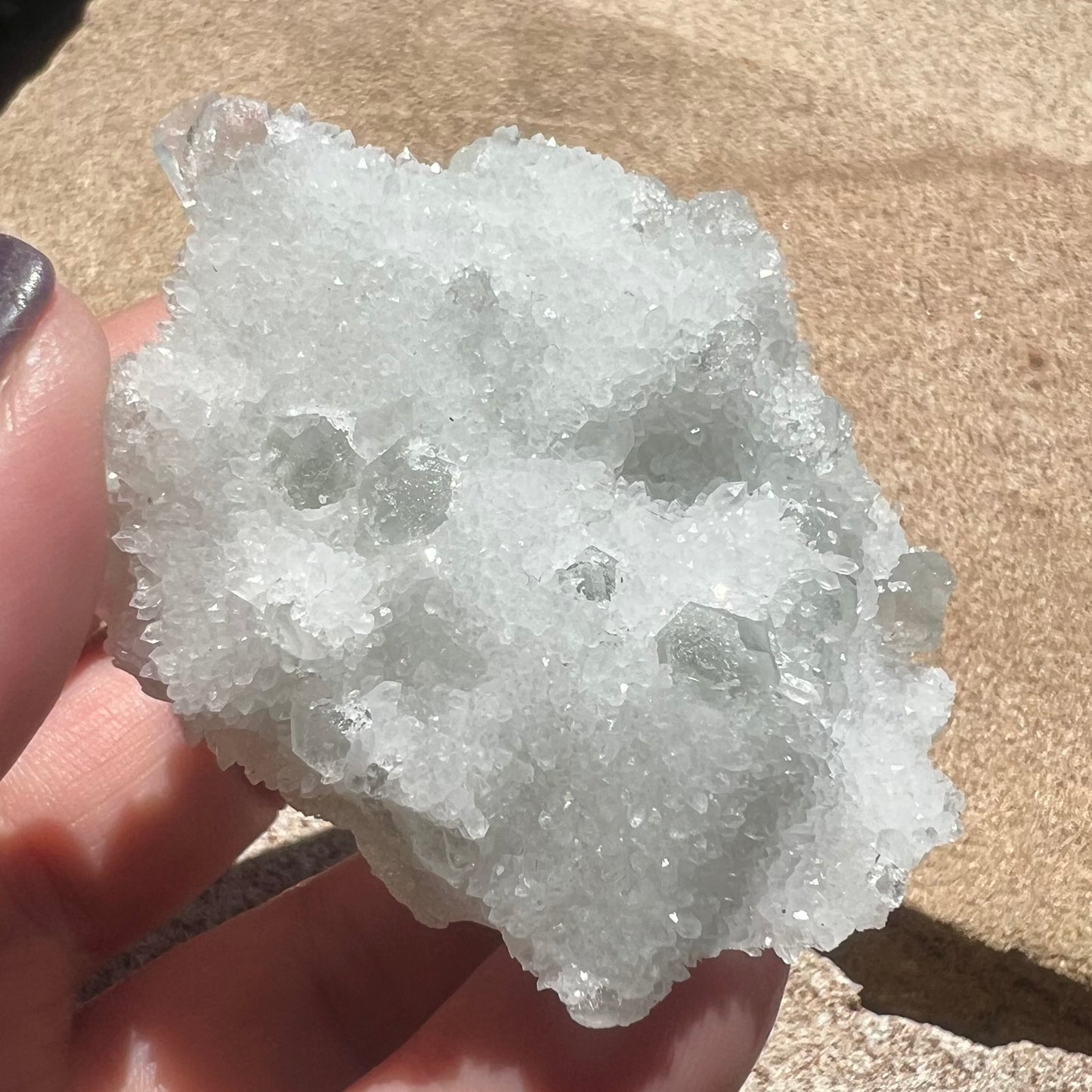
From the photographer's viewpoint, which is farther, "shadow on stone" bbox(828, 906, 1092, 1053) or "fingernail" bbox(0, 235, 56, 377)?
"shadow on stone" bbox(828, 906, 1092, 1053)

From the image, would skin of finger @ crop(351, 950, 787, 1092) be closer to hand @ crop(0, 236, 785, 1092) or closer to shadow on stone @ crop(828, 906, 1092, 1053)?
hand @ crop(0, 236, 785, 1092)

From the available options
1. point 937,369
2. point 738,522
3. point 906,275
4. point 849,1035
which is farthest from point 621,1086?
point 906,275

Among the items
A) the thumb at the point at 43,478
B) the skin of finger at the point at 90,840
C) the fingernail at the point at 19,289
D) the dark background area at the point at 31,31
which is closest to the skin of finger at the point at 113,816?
the skin of finger at the point at 90,840

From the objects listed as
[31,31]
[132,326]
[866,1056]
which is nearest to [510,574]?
[132,326]

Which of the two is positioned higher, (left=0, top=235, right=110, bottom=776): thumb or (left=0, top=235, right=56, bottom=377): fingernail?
(left=0, top=235, right=56, bottom=377): fingernail

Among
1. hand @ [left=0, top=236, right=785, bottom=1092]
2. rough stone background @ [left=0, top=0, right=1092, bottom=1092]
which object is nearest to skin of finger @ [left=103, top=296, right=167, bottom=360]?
hand @ [left=0, top=236, right=785, bottom=1092]

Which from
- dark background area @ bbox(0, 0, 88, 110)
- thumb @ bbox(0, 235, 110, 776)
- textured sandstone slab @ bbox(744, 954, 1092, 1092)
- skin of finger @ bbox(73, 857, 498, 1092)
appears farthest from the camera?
dark background area @ bbox(0, 0, 88, 110)

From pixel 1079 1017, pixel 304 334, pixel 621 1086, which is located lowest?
pixel 1079 1017

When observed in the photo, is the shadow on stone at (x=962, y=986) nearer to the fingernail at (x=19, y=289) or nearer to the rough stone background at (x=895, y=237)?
the rough stone background at (x=895, y=237)

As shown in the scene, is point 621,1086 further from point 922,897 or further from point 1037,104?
point 1037,104
